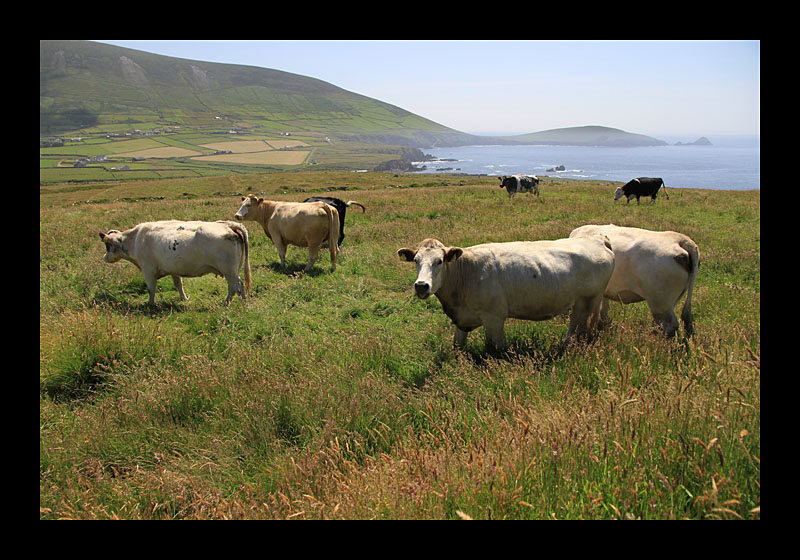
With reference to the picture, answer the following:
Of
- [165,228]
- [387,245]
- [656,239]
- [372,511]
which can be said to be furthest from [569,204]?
[372,511]

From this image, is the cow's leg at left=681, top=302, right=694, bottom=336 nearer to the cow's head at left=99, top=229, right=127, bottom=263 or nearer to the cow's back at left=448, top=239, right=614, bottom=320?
the cow's back at left=448, top=239, right=614, bottom=320

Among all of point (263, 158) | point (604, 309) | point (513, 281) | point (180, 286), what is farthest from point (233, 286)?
point (263, 158)

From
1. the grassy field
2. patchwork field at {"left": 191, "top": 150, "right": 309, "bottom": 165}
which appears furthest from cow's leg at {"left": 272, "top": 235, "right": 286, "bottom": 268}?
patchwork field at {"left": 191, "top": 150, "right": 309, "bottom": 165}

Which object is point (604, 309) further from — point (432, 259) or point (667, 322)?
point (432, 259)

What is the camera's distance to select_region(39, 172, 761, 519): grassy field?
270 centimetres

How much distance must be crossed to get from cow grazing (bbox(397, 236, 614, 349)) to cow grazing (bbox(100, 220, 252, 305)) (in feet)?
15.8

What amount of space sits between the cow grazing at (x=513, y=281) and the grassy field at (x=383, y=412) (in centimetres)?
47

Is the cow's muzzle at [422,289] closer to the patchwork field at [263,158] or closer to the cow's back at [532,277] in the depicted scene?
the cow's back at [532,277]

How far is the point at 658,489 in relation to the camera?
8.20ft

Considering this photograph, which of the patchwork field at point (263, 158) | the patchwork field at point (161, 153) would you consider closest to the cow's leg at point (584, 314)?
the patchwork field at point (263, 158)

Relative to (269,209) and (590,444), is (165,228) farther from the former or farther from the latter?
(590,444)

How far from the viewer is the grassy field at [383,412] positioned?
8.84 feet
